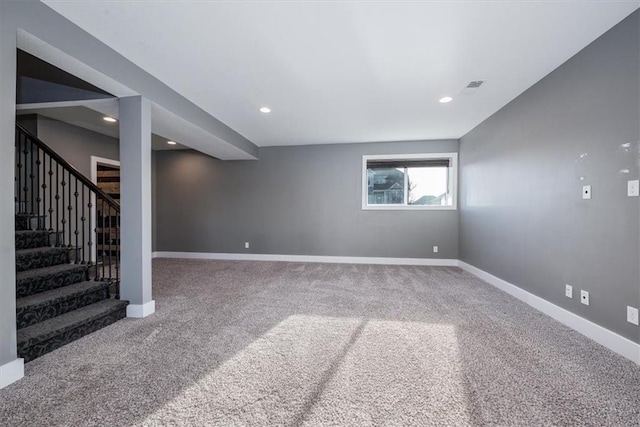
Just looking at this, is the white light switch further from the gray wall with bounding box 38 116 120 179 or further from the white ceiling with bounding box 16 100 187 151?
the gray wall with bounding box 38 116 120 179

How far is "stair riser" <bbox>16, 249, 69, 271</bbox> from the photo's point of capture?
263 cm

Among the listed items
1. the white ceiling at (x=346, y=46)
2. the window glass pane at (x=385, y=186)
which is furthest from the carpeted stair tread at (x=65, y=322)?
the window glass pane at (x=385, y=186)

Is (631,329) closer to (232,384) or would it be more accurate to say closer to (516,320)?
(516,320)

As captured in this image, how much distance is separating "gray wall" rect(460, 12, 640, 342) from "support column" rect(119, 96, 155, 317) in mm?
4124

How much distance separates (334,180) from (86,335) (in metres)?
4.50

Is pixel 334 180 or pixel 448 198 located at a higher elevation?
pixel 334 180

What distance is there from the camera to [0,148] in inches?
63.6

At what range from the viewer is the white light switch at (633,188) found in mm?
1911

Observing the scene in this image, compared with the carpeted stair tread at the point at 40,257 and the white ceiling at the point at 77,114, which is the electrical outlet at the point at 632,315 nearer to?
the white ceiling at the point at 77,114

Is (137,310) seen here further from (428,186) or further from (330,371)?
(428,186)

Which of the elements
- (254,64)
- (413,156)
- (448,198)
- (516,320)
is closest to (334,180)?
(413,156)

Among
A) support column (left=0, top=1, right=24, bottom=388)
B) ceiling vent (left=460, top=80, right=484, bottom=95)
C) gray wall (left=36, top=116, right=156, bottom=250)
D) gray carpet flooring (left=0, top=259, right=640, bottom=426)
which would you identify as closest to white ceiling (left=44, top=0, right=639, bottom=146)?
ceiling vent (left=460, top=80, right=484, bottom=95)

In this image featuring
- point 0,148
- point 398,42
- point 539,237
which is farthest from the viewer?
point 539,237

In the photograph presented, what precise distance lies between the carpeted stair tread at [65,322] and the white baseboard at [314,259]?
10.9 ft
